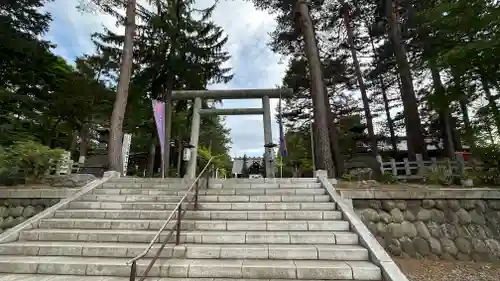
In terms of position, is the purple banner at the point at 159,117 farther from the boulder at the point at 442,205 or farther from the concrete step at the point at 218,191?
the boulder at the point at 442,205

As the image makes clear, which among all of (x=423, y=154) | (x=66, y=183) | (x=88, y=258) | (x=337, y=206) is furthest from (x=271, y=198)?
(x=423, y=154)

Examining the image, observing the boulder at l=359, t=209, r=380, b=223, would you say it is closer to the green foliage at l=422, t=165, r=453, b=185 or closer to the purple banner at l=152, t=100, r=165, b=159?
the green foliage at l=422, t=165, r=453, b=185

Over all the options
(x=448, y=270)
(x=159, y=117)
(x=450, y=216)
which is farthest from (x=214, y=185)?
(x=450, y=216)

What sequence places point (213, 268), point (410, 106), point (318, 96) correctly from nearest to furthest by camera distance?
point (213, 268) → point (318, 96) → point (410, 106)

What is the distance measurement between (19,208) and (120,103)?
12.1 feet

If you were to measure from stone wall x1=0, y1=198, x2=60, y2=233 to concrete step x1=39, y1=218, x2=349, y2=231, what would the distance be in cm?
113

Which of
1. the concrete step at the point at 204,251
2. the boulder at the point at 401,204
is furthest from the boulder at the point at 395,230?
the concrete step at the point at 204,251

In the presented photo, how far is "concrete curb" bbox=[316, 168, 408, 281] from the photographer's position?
2928mm

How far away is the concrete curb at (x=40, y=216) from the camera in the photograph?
4.05 metres

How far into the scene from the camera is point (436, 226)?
15.9 feet

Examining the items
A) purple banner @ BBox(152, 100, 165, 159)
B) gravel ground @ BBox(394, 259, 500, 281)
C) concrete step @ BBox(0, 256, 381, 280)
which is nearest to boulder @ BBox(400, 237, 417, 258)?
gravel ground @ BBox(394, 259, 500, 281)

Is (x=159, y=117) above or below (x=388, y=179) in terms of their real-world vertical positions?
above

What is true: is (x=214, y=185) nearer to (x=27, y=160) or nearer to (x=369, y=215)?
(x=369, y=215)

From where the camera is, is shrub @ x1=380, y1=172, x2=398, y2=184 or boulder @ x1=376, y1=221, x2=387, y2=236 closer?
boulder @ x1=376, y1=221, x2=387, y2=236
